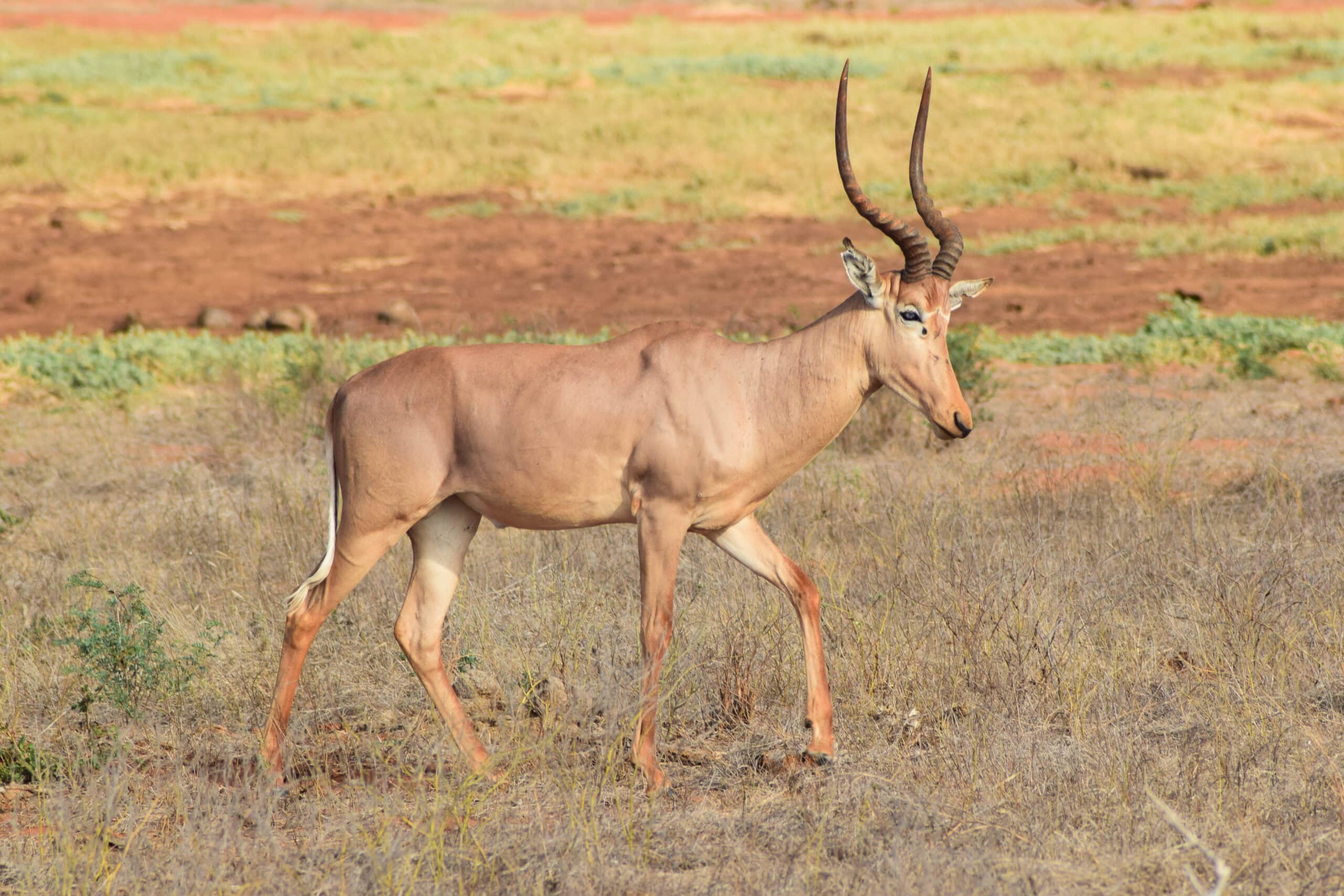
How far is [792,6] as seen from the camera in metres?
68.0

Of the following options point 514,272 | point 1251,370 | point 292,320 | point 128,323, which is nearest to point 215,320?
point 128,323

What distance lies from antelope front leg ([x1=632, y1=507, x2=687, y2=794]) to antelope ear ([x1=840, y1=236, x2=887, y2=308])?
1095 mm

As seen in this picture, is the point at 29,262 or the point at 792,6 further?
the point at 792,6

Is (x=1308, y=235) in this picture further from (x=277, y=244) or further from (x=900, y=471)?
(x=277, y=244)

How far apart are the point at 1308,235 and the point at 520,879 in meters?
20.2

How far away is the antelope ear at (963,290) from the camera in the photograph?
5.45m

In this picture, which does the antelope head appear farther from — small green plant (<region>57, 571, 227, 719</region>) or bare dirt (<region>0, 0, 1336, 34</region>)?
bare dirt (<region>0, 0, 1336, 34</region>)

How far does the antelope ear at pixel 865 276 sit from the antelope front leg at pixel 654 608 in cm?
109

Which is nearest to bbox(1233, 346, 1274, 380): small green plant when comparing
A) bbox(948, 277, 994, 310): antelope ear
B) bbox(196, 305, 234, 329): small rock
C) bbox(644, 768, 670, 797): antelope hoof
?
bbox(948, 277, 994, 310): antelope ear

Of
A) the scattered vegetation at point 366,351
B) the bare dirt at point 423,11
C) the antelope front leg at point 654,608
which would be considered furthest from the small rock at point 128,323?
the bare dirt at point 423,11

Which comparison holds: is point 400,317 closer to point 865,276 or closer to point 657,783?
point 865,276

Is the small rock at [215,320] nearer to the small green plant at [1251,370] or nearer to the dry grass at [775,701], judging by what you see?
the dry grass at [775,701]

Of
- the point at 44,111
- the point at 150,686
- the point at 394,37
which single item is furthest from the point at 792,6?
the point at 150,686

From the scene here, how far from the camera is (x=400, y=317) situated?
682 inches
